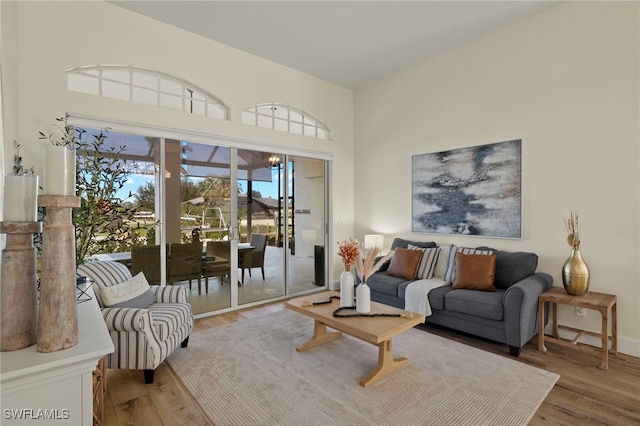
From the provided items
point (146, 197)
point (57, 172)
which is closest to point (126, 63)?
point (146, 197)

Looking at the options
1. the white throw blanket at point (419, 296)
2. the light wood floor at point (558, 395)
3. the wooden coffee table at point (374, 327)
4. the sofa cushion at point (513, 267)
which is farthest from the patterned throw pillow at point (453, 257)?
the wooden coffee table at point (374, 327)

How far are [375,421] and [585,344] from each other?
262 cm

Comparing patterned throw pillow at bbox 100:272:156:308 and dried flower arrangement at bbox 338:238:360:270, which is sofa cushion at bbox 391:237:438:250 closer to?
dried flower arrangement at bbox 338:238:360:270

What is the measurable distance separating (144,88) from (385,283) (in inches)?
145

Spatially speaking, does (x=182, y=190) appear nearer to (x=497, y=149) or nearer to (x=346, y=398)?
(x=346, y=398)

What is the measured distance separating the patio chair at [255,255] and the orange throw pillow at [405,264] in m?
1.86

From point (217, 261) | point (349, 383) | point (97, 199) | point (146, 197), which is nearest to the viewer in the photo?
point (349, 383)

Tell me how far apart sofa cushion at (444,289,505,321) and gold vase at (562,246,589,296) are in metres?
0.58

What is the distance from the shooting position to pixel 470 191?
4.17m

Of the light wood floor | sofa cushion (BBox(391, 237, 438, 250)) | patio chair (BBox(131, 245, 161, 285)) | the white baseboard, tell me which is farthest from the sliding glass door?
the white baseboard

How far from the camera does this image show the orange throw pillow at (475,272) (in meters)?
3.44

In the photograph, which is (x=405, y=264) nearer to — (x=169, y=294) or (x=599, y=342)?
(x=599, y=342)

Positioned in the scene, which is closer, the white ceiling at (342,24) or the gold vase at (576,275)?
the gold vase at (576,275)

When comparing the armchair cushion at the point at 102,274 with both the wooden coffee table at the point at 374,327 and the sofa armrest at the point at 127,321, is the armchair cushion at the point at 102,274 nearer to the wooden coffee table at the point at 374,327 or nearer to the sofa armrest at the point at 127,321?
the sofa armrest at the point at 127,321
